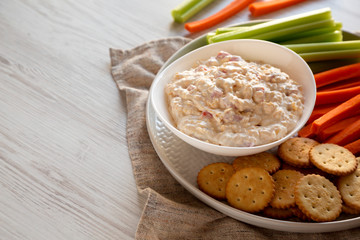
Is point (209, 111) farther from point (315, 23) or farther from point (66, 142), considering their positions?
point (315, 23)

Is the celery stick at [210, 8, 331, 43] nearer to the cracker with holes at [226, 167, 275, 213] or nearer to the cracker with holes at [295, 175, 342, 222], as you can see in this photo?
the cracker with holes at [226, 167, 275, 213]

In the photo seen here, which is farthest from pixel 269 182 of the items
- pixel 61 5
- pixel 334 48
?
pixel 61 5

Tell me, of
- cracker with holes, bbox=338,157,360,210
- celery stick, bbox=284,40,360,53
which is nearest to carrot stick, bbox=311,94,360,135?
cracker with holes, bbox=338,157,360,210

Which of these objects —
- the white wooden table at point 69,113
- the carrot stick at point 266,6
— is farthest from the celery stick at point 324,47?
the carrot stick at point 266,6

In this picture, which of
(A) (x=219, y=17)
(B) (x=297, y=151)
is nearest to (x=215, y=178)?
(B) (x=297, y=151)

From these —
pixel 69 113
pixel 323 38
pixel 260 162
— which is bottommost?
pixel 69 113

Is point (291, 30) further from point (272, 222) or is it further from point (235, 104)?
point (272, 222)
